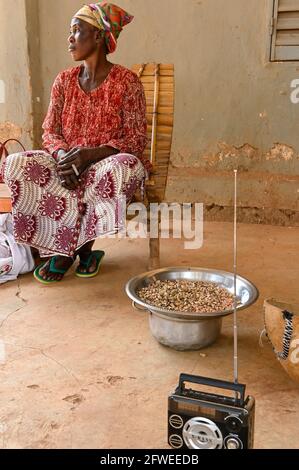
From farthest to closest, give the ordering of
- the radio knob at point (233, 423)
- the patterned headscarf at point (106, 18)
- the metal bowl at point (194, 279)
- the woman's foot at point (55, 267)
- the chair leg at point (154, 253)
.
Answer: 1. the chair leg at point (154, 253)
2. the woman's foot at point (55, 267)
3. the patterned headscarf at point (106, 18)
4. the metal bowl at point (194, 279)
5. the radio knob at point (233, 423)

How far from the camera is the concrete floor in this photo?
148cm

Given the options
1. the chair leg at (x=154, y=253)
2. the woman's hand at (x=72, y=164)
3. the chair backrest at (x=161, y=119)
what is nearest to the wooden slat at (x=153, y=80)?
the chair backrest at (x=161, y=119)

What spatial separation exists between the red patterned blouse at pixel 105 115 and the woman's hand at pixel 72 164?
0.20 meters

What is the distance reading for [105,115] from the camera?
8.78 feet

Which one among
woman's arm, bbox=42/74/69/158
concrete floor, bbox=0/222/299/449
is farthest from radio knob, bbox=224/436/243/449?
woman's arm, bbox=42/74/69/158

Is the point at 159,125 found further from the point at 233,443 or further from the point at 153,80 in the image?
the point at 233,443

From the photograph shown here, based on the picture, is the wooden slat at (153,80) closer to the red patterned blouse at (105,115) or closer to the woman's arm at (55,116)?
the red patterned blouse at (105,115)

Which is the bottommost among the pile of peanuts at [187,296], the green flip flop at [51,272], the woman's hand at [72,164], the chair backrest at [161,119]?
the green flip flop at [51,272]

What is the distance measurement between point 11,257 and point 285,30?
245cm

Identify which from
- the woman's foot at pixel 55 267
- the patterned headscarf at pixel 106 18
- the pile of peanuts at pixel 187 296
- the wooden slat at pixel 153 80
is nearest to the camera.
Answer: the pile of peanuts at pixel 187 296

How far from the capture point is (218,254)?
3.16 meters

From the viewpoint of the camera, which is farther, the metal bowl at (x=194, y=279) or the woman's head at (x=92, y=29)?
the woman's head at (x=92, y=29)

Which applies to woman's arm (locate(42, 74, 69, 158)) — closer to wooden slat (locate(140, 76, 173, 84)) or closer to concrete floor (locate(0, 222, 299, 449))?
wooden slat (locate(140, 76, 173, 84))

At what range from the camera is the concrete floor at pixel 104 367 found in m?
1.48
